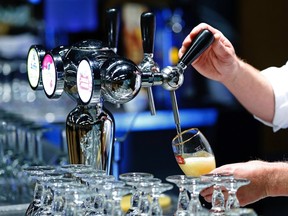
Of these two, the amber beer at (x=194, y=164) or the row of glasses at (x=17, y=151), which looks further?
the row of glasses at (x=17, y=151)

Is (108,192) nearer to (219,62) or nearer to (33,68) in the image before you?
(33,68)

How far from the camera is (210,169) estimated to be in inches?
87.7

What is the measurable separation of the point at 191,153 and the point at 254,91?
3.42ft

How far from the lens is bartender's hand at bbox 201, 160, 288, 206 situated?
7.66 ft

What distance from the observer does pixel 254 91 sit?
3.19m

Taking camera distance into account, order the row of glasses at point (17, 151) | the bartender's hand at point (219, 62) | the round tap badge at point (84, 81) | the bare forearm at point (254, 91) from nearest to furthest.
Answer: the round tap badge at point (84, 81), the bartender's hand at point (219, 62), the bare forearm at point (254, 91), the row of glasses at point (17, 151)

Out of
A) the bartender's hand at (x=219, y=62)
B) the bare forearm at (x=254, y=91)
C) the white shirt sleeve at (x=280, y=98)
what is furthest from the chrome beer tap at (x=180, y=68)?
the white shirt sleeve at (x=280, y=98)

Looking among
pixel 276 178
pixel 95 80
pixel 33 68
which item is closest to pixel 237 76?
pixel 276 178

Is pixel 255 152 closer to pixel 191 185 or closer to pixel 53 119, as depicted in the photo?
pixel 53 119

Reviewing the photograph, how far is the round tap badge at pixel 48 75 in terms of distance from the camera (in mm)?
2117

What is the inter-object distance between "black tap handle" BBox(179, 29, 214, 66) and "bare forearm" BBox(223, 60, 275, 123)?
78cm


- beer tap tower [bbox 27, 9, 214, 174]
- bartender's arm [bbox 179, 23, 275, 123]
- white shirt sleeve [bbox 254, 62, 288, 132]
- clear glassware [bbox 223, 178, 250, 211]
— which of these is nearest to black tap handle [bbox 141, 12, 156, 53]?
beer tap tower [bbox 27, 9, 214, 174]

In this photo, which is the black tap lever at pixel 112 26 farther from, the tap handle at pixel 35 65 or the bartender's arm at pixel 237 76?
the bartender's arm at pixel 237 76

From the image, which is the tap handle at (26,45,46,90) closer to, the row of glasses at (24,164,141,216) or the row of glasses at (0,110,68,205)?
the row of glasses at (24,164,141,216)
